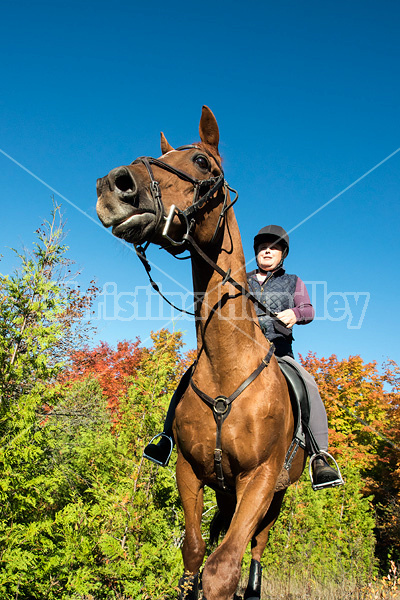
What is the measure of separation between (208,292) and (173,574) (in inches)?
222

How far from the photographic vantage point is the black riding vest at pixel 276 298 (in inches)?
206

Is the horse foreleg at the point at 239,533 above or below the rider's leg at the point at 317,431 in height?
below

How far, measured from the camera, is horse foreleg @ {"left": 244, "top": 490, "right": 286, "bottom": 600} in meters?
4.53

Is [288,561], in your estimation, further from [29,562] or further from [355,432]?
[355,432]

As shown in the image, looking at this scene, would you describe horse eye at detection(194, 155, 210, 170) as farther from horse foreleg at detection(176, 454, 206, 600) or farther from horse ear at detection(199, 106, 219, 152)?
horse foreleg at detection(176, 454, 206, 600)

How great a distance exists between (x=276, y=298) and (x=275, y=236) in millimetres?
827

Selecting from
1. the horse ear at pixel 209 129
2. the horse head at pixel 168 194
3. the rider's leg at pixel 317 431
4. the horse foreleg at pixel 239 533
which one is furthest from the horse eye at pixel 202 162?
the horse foreleg at pixel 239 533

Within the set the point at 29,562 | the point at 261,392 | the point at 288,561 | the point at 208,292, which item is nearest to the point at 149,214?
the point at 208,292

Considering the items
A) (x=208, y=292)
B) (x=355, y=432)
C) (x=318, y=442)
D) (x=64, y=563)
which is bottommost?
(x=64, y=563)

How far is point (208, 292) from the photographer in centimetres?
406

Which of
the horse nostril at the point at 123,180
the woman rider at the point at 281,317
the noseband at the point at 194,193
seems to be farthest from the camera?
the woman rider at the point at 281,317

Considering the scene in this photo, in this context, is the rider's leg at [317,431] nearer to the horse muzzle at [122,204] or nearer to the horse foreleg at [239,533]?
the horse foreleg at [239,533]

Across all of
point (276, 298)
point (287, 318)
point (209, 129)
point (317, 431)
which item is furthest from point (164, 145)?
point (317, 431)

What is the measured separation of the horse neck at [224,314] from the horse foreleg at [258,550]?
2113 millimetres
